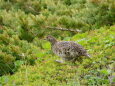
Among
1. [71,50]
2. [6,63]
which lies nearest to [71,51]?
[71,50]

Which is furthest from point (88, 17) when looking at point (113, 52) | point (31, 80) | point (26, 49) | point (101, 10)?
point (31, 80)

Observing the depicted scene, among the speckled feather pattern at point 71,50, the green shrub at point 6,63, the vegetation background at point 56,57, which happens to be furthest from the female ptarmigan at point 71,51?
the green shrub at point 6,63

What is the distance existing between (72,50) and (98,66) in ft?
2.14

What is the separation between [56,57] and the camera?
7562 millimetres

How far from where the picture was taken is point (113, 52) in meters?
6.75

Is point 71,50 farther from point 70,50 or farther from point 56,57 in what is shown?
point 56,57

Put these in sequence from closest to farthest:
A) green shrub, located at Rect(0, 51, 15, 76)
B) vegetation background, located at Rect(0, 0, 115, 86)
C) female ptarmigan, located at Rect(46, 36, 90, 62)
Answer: vegetation background, located at Rect(0, 0, 115, 86), female ptarmigan, located at Rect(46, 36, 90, 62), green shrub, located at Rect(0, 51, 15, 76)

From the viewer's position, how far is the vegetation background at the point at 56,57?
5.82 m

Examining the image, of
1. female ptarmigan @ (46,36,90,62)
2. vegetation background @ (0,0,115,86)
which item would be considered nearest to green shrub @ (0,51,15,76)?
vegetation background @ (0,0,115,86)

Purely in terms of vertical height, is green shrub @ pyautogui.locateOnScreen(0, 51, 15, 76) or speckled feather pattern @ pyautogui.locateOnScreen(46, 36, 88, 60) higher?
speckled feather pattern @ pyautogui.locateOnScreen(46, 36, 88, 60)

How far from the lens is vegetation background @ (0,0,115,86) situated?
5.82 m

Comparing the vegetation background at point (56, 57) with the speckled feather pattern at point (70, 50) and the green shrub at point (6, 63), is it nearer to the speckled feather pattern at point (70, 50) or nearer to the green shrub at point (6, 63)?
the green shrub at point (6, 63)

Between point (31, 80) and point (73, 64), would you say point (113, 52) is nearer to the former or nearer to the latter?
point (73, 64)

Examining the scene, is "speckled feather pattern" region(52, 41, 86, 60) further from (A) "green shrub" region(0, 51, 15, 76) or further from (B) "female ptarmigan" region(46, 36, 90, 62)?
(A) "green shrub" region(0, 51, 15, 76)
